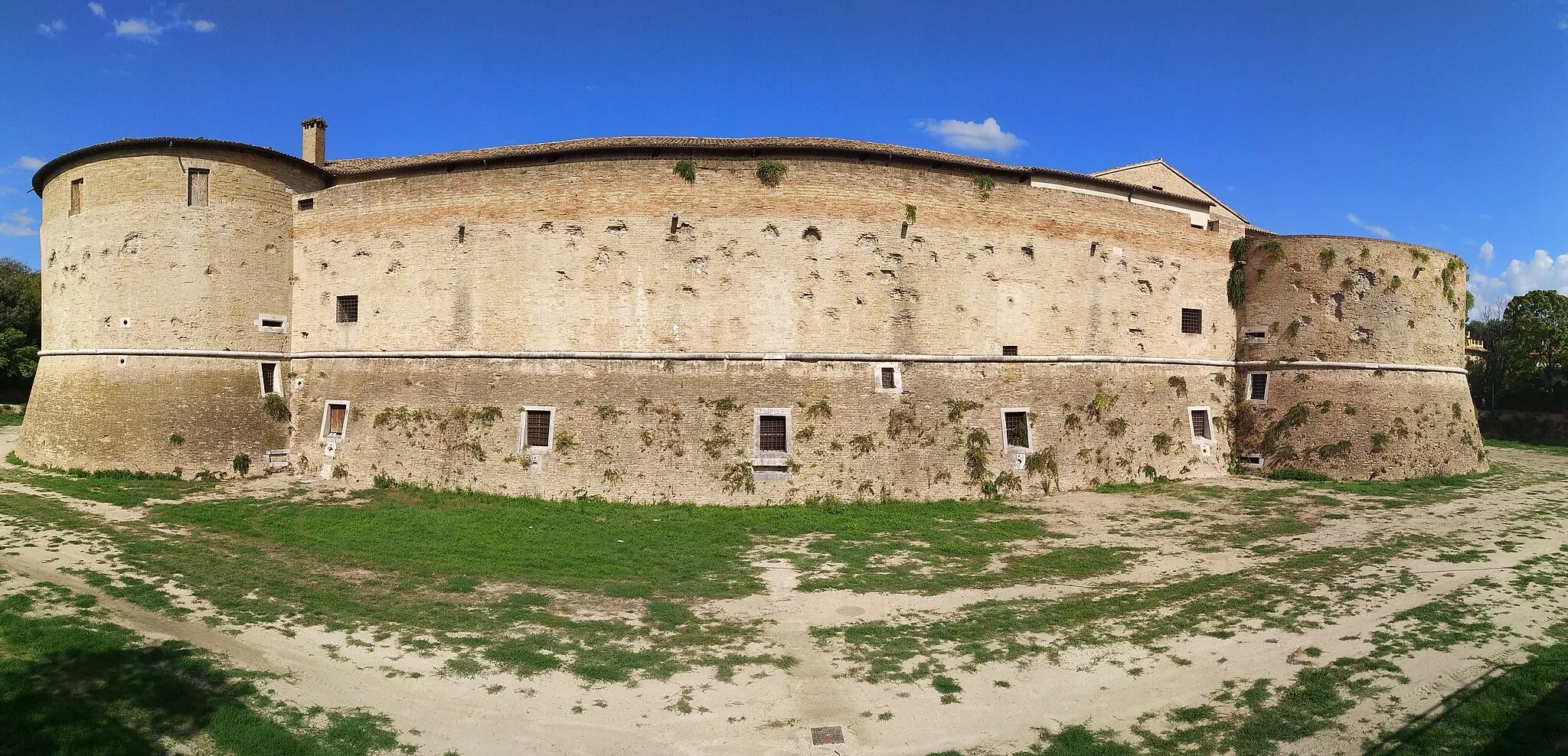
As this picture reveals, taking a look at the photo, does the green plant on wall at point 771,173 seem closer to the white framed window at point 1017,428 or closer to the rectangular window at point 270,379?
the white framed window at point 1017,428

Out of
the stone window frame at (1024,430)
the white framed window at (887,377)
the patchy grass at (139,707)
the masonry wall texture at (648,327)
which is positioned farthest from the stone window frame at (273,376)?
the stone window frame at (1024,430)

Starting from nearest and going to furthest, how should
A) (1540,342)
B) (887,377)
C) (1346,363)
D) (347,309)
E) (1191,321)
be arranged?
1. (887,377)
2. (347,309)
3. (1346,363)
4. (1191,321)
5. (1540,342)

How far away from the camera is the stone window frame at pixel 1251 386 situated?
848 inches

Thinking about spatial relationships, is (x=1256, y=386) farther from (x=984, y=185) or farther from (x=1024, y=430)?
(x=984, y=185)

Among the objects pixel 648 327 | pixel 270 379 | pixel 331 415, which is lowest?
pixel 331 415

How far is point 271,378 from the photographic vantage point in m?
19.5

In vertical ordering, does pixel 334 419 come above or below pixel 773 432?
above

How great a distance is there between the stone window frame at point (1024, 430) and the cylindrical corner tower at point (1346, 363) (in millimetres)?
7959

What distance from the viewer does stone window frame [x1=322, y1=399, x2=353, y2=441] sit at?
18781 millimetres

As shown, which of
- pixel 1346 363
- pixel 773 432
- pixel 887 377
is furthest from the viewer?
pixel 1346 363

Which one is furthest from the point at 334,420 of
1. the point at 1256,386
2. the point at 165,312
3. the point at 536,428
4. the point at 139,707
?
the point at 1256,386

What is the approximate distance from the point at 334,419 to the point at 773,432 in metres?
12.0

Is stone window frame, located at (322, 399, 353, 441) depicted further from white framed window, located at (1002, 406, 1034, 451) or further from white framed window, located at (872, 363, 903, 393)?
Answer: white framed window, located at (1002, 406, 1034, 451)

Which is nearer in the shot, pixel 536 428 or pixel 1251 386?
pixel 536 428
